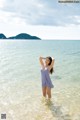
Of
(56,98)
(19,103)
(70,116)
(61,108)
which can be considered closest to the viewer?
(70,116)

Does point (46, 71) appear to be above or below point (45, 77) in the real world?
above

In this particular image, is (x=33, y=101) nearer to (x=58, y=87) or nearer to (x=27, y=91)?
(x=27, y=91)

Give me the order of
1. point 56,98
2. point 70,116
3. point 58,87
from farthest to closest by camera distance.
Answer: point 58,87, point 56,98, point 70,116

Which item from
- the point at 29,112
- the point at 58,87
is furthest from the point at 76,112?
the point at 58,87

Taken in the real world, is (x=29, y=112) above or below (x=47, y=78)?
below

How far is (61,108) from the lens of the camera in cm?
1211

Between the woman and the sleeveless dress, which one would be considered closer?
the woman

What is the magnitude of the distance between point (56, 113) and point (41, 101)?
203cm

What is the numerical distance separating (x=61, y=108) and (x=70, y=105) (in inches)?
28.2

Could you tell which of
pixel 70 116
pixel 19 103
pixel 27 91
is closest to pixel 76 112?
pixel 70 116

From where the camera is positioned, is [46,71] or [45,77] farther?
[45,77]

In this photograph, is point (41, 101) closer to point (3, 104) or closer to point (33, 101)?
point (33, 101)

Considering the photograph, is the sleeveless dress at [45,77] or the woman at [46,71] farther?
the sleeveless dress at [45,77]

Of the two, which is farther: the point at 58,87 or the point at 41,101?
the point at 58,87
